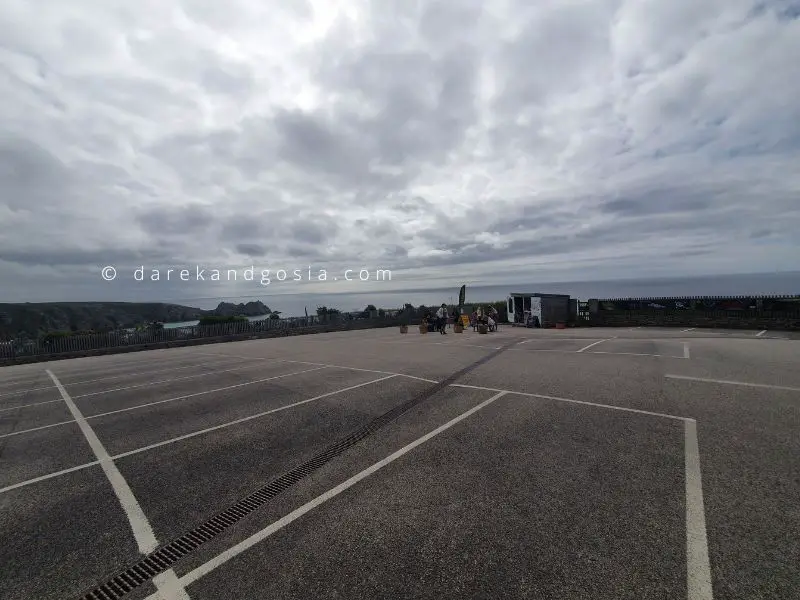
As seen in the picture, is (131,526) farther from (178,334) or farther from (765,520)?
(178,334)

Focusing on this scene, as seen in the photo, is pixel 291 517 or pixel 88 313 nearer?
pixel 291 517

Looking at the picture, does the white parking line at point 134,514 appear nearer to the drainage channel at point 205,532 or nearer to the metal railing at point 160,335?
the drainage channel at point 205,532

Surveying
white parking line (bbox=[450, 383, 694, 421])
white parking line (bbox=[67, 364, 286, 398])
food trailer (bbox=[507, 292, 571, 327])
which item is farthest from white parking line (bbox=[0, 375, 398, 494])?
food trailer (bbox=[507, 292, 571, 327])

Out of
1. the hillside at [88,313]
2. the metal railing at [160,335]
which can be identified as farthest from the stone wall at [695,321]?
the hillside at [88,313]

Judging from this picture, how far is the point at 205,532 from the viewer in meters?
3.61

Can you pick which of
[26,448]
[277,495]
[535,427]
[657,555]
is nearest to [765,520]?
[657,555]

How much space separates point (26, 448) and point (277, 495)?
5.04m

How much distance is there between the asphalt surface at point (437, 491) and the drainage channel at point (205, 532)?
0.39 ft

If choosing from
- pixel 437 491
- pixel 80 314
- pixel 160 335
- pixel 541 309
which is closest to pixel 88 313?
pixel 80 314

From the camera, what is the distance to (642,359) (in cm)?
1138

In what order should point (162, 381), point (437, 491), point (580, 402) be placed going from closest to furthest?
point (437, 491), point (580, 402), point (162, 381)

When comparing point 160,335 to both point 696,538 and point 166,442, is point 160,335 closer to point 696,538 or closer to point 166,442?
point 166,442

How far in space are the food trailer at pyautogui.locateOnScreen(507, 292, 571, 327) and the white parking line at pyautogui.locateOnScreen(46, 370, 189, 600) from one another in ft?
96.2

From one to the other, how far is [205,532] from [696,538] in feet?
14.2
